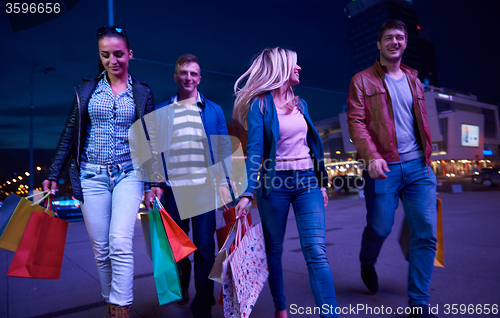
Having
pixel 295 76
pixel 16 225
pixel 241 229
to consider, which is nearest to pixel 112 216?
pixel 16 225

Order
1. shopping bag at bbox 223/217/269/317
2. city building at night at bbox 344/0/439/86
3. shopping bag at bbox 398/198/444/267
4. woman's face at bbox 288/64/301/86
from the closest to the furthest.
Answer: shopping bag at bbox 223/217/269/317 → woman's face at bbox 288/64/301/86 → shopping bag at bbox 398/198/444/267 → city building at night at bbox 344/0/439/86

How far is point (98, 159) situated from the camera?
254 cm

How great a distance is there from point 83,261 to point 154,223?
3603 mm

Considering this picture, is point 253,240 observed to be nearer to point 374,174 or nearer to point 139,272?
point 374,174

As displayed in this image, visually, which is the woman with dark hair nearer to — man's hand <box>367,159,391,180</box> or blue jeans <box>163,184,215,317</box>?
blue jeans <box>163,184,215,317</box>

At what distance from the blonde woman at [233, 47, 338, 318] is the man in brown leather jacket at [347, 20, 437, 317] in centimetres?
49

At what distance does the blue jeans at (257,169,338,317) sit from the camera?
7.63ft

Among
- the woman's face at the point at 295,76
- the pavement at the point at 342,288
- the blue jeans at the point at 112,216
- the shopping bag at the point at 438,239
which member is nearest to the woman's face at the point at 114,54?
the blue jeans at the point at 112,216

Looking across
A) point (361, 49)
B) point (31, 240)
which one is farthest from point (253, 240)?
point (361, 49)

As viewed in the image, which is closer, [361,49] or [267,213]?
[267,213]

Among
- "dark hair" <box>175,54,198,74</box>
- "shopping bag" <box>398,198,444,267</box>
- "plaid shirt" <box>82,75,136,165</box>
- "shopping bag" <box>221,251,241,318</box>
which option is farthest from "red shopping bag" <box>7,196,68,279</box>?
"shopping bag" <box>398,198,444,267</box>

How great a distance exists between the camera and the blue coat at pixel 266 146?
2.46 metres

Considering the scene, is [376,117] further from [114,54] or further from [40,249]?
[40,249]

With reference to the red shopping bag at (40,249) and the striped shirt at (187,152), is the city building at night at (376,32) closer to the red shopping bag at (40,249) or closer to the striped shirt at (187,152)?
the striped shirt at (187,152)
